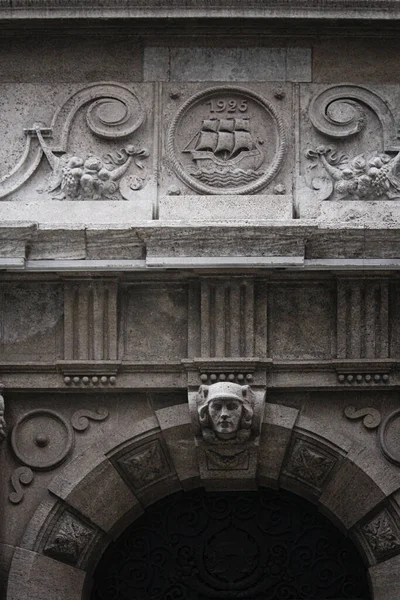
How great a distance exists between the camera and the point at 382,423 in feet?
41.2

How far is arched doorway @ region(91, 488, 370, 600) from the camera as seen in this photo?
12805mm

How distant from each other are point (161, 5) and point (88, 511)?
11.5 feet

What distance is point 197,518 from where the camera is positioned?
13.0 meters

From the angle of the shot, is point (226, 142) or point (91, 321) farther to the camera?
point (226, 142)

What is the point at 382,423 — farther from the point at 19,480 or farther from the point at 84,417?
the point at 19,480

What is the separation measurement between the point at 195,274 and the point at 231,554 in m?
2.01

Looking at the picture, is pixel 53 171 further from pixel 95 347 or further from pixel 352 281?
pixel 352 281

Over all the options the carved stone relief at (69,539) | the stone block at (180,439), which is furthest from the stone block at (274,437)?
the carved stone relief at (69,539)

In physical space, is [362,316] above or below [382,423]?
above

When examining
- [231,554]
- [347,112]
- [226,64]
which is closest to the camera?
[231,554]

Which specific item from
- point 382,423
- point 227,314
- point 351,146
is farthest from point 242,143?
point 382,423

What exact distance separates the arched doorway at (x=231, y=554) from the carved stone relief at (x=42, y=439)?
31.8 inches

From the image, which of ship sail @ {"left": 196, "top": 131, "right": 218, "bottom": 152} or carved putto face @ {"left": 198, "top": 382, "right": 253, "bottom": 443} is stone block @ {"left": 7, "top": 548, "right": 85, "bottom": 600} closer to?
carved putto face @ {"left": 198, "top": 382, "right": 253, "bottom": 443}

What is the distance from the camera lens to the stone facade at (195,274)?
1238 cm
